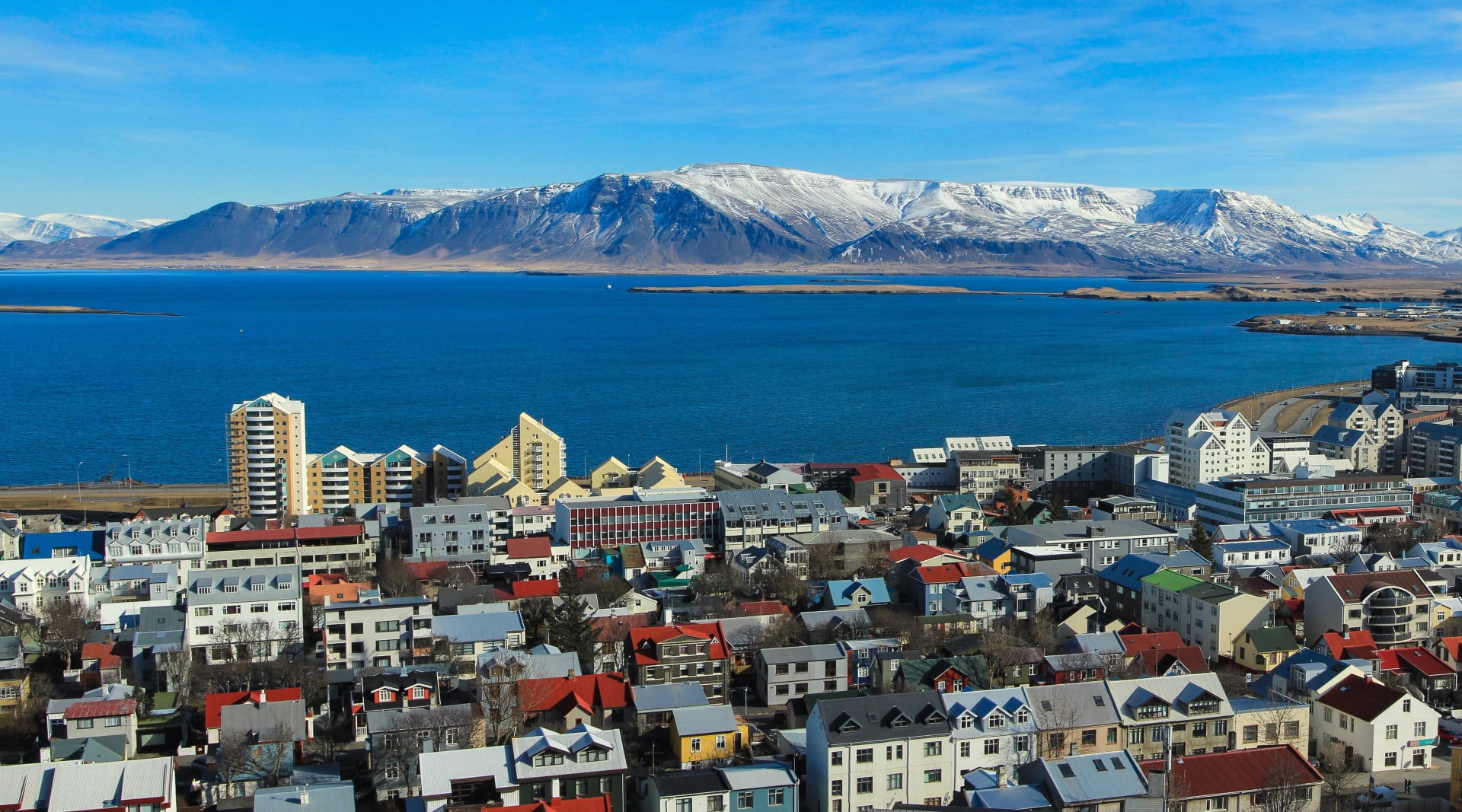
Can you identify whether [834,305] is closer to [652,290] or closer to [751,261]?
[652,290]

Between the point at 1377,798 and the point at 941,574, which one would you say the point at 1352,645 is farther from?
the point at 941,574

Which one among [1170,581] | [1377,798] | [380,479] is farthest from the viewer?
[380,479]

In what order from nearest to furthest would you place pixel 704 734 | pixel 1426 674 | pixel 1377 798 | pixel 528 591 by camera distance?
1. pixel 1377 798
2. pixel 704 734
3. pixel 1426 674
4. pixel 528 591

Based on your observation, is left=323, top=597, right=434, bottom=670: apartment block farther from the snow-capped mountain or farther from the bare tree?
the snow-capped mountain

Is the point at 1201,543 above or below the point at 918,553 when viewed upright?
below

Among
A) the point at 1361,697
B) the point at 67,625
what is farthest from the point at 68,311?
the point at 1361,697

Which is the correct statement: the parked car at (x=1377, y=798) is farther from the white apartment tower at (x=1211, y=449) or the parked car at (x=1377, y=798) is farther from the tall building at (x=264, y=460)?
the tall building at (x=264, y=460)

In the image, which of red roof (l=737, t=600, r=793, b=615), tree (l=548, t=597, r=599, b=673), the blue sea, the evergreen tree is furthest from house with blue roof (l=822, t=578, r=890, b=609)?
the blue sea
